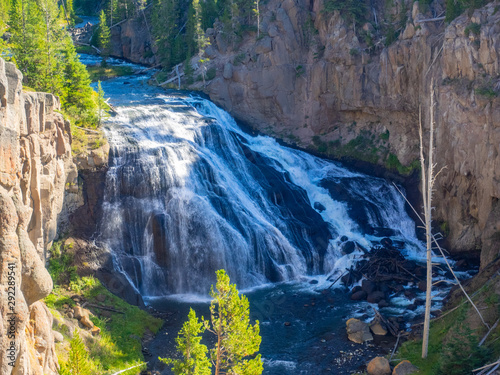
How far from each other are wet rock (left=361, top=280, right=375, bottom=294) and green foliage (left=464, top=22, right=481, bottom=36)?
17392mm

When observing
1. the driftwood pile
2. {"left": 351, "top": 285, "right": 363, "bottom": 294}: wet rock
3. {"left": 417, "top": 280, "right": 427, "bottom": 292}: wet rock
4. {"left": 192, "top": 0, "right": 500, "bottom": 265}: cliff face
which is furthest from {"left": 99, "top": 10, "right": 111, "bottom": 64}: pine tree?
{"left": 417, "top": 280, "right": 427, "bottom": 292}: wet rock

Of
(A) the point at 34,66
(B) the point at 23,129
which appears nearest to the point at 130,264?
(B) the point at 23,129

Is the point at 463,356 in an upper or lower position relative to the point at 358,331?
upper

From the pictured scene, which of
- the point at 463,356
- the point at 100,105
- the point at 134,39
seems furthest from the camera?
the point at 134,39

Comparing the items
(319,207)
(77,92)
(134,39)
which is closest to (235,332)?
(319,207)

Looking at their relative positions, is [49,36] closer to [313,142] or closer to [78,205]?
[78,205]

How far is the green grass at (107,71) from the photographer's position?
198 ft

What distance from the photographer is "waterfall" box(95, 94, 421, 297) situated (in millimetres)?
30875

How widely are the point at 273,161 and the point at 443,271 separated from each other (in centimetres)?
1613

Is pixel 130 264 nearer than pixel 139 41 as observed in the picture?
Yes

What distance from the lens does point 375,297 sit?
1114 inches

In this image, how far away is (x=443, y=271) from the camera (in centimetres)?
3155

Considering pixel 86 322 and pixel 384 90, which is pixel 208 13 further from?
pixel 86 322

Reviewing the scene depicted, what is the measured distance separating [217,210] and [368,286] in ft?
35.2
